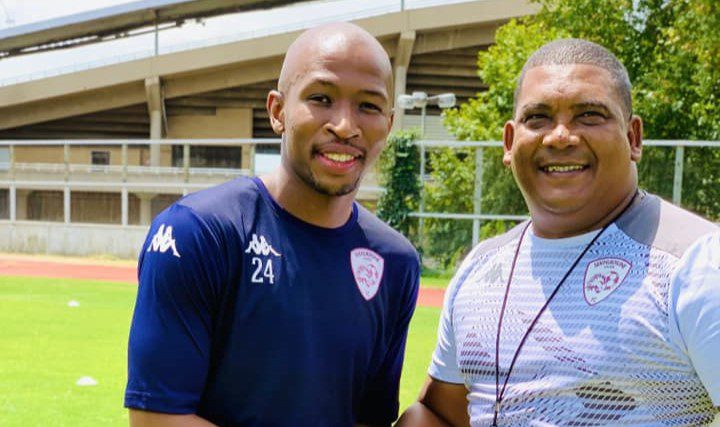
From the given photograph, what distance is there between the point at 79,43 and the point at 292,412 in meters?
47.5

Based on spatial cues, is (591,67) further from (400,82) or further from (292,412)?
(400,82)

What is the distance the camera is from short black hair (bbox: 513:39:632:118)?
235 cm

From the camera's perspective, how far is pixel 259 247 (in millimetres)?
2396

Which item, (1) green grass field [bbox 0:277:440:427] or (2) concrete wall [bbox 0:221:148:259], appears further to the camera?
(2) concrete wall [bbox 0:221:148:259]

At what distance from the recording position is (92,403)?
21.7 feet

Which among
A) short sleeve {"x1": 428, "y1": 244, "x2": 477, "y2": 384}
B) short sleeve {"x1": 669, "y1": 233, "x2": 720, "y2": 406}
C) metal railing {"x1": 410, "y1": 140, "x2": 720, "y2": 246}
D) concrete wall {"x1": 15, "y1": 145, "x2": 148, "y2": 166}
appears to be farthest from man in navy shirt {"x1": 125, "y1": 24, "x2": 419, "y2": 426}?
concrete wall {"x1": 15, "y1": 145, "x2": 148, "y2": 166}

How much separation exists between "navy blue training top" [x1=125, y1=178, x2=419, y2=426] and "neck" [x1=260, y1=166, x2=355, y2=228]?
3cm

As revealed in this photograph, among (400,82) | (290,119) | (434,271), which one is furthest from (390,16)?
(290,119)

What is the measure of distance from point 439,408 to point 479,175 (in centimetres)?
1667

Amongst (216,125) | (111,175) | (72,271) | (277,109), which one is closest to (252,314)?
(277,109)

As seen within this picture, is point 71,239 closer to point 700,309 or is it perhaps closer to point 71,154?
point 71,154

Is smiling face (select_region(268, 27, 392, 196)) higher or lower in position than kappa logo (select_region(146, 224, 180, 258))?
higher

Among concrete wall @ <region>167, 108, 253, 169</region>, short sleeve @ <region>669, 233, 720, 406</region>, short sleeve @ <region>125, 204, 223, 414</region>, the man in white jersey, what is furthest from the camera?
concrete wall @ <region>167, 108, 253, 169</region>

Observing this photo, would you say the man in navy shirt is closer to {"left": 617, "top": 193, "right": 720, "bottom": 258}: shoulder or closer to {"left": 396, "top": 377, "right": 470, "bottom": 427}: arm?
{"left": 396, "top": 377, "right": 470, "bottom": 427}: arm
